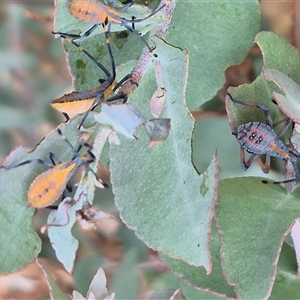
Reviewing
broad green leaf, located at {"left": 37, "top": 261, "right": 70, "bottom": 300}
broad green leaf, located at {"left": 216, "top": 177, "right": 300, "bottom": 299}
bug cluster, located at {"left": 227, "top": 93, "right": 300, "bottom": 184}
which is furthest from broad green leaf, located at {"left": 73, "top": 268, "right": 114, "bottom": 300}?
bug cluster, located at {"left": 227, "top": 93, "right": 300, "bottom": 184}

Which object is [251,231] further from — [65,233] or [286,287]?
[65,233]

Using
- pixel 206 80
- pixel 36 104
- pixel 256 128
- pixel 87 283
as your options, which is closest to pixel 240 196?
pixel 256 128

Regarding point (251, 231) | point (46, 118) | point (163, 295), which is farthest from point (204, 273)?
point (46, 118)

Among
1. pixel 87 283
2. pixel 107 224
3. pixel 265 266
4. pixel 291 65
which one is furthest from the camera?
pixel 107 224

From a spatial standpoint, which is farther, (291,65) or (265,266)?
(291,65)

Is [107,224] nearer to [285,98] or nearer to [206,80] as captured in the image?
[206,80]

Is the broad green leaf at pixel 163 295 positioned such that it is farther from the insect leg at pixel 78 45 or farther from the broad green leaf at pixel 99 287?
the insect leg at pixel 78 45

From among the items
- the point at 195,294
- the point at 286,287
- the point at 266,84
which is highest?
the point at 266,84
